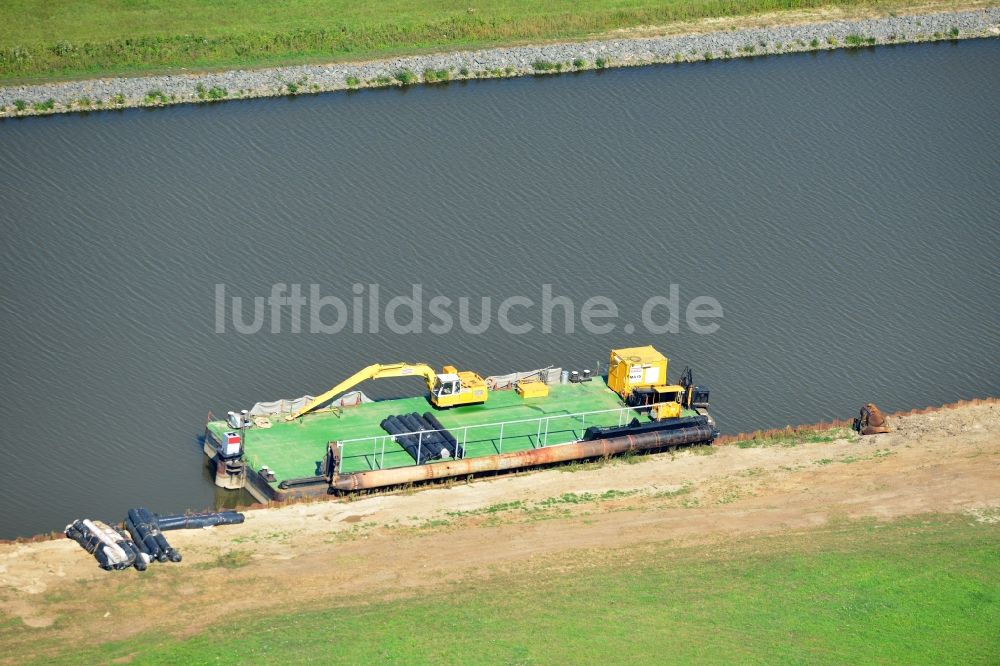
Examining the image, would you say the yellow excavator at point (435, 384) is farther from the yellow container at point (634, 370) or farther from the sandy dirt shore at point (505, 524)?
the yellow container at point (634, 370)

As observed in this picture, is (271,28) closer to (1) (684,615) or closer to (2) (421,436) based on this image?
(2) (421,436)

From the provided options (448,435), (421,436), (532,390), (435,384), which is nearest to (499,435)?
(448,435)

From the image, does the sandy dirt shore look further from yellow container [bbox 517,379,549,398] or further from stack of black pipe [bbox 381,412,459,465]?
yellow container [bbox 517,379,549,398]

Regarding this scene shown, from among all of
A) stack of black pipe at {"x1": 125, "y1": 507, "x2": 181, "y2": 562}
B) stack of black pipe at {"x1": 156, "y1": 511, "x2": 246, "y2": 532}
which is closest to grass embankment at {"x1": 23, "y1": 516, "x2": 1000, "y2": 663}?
stack of black pipe at {"x1": 125, "y1": 507, "x2": 181, "y2": 562}

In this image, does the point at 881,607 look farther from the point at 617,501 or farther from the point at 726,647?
the point at 617,501

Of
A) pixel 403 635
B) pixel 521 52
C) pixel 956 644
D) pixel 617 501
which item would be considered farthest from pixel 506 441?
pixel 521 52

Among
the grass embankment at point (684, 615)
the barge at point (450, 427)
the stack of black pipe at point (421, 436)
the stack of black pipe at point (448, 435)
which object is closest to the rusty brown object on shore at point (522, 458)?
the barge at point (450, 427)
